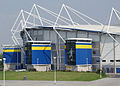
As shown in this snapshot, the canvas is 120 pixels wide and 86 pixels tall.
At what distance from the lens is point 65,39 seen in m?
92.7

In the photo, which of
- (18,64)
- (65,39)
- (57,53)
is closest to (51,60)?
(57,53)

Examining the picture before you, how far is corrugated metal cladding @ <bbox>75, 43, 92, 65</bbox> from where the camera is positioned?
86188 mm

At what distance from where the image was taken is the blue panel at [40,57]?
3684 inches

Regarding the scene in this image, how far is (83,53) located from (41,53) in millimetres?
14588

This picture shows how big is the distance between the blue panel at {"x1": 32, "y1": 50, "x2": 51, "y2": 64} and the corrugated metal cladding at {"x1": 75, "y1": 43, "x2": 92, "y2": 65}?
42.5 ft

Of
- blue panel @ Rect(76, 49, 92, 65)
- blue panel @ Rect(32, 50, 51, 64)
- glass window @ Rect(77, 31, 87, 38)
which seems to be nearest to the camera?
blue panel @ Rect(76, 49, 92, 65)

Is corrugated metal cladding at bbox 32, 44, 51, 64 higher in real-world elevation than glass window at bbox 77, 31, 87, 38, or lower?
lower

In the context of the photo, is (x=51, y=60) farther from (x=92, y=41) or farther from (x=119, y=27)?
(x=119, y=27)

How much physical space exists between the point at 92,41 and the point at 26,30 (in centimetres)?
2436

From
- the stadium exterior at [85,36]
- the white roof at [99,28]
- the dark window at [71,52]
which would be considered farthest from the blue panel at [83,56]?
the white roof at [99,28]

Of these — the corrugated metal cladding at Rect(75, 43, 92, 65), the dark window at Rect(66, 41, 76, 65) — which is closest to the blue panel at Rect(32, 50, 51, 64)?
the dark window at Rect(66, 41, 76, 65)

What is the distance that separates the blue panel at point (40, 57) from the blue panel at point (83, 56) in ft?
42.5

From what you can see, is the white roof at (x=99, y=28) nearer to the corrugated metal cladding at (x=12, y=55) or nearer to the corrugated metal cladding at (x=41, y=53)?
the corrugated metal cladding at (x=41, y=53)

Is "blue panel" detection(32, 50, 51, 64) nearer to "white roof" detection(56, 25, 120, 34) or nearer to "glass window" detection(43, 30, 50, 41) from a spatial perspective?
"glass window" detection(43, 30, 50, 41)
